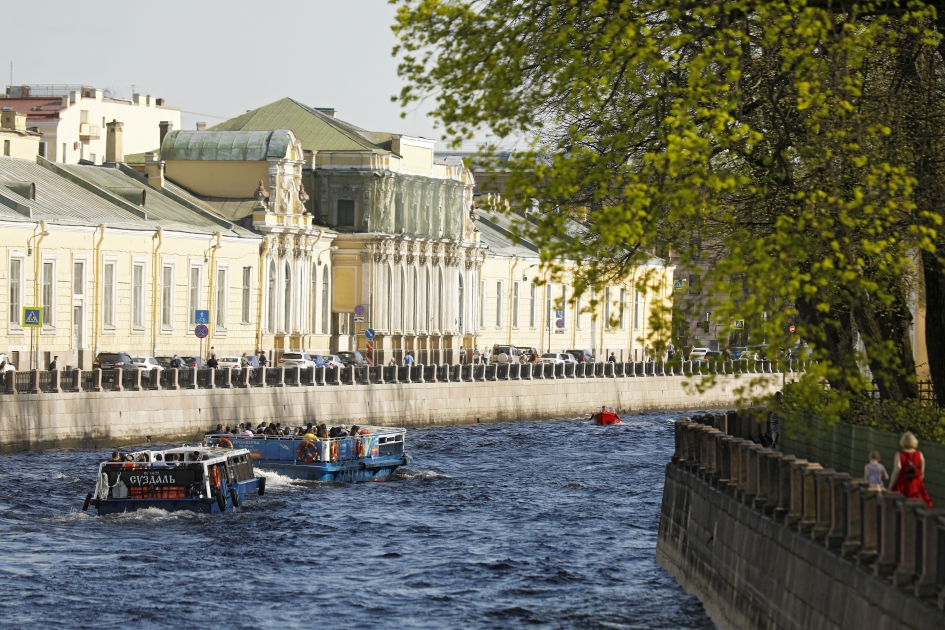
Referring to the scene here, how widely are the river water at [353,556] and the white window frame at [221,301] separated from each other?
83.1 ft

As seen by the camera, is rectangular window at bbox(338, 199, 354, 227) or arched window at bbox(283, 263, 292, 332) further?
rectangular window at bbox(338, 199, 354, 227)

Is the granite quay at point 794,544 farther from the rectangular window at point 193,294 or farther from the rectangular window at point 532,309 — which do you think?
the rectangular window at point 532,309

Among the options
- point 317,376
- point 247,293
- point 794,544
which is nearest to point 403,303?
point 247,293

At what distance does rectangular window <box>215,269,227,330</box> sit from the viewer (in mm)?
75062

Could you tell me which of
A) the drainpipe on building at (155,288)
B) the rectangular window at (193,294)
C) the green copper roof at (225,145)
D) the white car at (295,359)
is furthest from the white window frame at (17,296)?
the green copper roof at (225,145)

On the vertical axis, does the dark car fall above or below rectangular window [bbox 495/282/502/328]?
below

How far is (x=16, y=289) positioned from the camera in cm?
6244

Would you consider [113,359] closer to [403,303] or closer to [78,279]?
[78,279]

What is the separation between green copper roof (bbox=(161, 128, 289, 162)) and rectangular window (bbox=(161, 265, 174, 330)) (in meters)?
14.6

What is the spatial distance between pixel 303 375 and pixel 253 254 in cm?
1606

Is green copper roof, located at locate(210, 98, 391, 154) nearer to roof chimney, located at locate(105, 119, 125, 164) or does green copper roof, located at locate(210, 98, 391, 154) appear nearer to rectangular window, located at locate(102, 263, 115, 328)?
roof chimney, located at locate(105, 119, 125, 164)

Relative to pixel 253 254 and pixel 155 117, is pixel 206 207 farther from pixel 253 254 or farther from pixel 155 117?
pixel 155 117

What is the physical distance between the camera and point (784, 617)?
19250 millimetres

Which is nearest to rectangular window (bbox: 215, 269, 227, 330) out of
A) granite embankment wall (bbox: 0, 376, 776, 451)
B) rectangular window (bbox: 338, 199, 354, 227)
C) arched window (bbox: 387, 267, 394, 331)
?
granite embankment wall (bbox: 0, 376, 776, 451)
